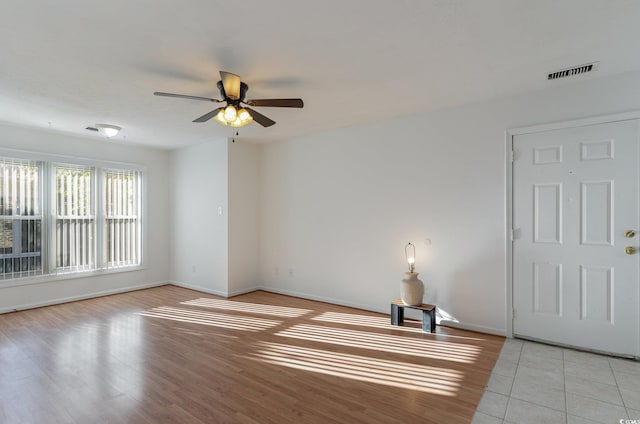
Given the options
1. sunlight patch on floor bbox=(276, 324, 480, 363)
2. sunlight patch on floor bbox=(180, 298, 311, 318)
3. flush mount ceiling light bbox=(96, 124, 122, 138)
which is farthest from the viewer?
flush mount ceiling light bbox=(96, 124, 122, 138)

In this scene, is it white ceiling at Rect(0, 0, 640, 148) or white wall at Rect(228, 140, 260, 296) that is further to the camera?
white wall at Rect(228, 140, 260, 296)

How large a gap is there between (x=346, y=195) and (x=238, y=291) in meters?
→ 2.54

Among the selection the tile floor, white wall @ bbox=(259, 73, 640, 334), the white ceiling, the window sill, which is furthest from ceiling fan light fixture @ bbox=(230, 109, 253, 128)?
the window sill

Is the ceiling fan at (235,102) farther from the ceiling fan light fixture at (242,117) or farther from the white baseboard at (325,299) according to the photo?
the white baseboard at (325,299)

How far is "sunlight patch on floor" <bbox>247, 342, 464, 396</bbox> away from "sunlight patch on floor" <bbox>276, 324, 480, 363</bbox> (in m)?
0.28

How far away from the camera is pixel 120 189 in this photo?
5969 mm

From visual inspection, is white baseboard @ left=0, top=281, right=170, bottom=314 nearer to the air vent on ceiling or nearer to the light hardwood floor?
the light hardwood floor

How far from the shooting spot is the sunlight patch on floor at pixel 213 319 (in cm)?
405

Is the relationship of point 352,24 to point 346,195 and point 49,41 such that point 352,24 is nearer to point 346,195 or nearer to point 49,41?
point 49,41

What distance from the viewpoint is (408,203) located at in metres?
4.40

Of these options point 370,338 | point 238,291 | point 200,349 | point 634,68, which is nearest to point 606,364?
point 370,338

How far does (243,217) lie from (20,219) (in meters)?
3.20

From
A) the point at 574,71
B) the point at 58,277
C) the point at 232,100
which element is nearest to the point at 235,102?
the point at 232,100

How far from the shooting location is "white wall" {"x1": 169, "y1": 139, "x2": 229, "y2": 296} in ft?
18.5
